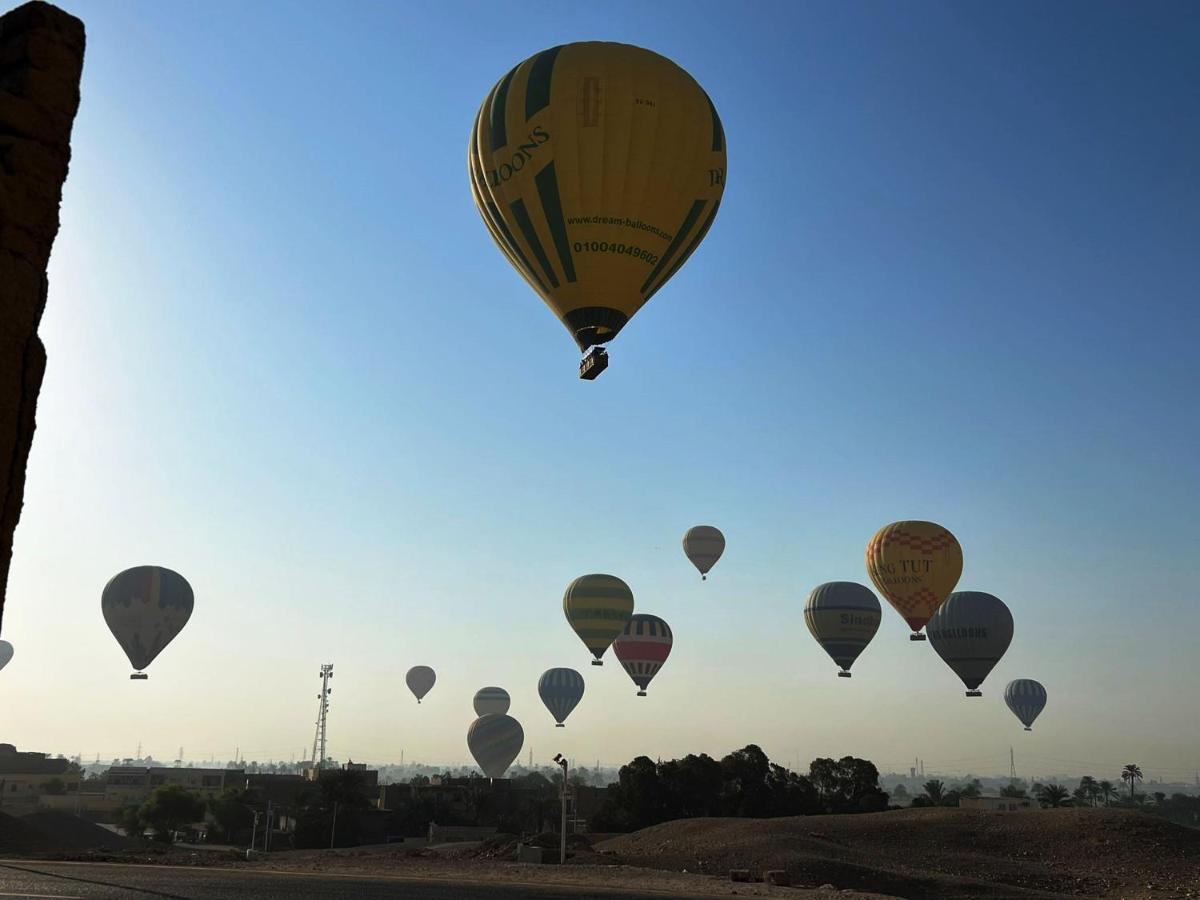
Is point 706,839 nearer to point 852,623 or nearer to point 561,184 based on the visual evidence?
point 852,623

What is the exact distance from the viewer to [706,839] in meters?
55.7

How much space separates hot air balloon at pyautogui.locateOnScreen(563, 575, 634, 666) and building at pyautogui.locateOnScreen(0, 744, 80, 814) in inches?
3362

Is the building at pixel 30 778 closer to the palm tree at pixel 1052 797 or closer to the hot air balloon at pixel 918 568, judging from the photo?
the hot air balloon at pixel 918 568

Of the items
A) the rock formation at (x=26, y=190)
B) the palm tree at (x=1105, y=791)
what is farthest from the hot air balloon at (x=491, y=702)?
the rock formation at (x=26, y=190)

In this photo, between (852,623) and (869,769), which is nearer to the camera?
(852,623)

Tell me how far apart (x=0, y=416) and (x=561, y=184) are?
35.7 meters

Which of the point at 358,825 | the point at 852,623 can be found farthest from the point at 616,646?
the point at 358,825

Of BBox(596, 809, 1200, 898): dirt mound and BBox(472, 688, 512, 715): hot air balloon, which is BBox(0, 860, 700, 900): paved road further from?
BBox(472, 688, 512, 715): hot air balloon

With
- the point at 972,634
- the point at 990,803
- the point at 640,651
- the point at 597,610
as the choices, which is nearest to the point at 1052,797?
the point at 990,803

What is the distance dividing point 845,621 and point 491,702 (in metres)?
91.0

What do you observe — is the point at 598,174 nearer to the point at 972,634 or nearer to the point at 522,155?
the point at 522,155

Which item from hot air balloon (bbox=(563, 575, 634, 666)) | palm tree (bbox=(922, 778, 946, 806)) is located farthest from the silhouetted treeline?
palm tree (bbox=(922, 778, 946, 806))

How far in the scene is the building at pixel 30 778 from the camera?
444 feet

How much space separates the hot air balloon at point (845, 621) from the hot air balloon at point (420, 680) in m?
91.2
